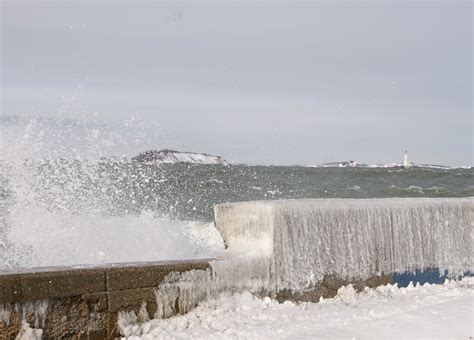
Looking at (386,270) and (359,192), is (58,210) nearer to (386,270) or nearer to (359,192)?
(386,270)

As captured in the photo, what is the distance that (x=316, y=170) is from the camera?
29.1 meters

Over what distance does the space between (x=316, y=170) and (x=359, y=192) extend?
8.36 metres

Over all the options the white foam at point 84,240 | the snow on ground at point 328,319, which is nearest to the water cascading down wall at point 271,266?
the snow on ground at point 328,319

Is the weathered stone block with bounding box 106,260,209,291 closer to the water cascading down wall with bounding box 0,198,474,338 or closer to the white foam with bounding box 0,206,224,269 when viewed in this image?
the water cascading down wall with bounding box 0,198,474,338

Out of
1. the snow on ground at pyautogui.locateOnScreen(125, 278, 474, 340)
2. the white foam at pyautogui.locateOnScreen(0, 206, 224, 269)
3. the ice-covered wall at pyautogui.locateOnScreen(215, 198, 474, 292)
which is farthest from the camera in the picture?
the white foam at pyautogui.locateOnScreen(0, 206, 224, 269)

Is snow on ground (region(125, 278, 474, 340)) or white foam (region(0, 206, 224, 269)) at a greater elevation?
white foam (region(0, 206, 224, 269))

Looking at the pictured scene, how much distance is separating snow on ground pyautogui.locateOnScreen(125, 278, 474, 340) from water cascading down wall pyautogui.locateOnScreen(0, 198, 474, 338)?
121 mm

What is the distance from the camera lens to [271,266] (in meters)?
5.48

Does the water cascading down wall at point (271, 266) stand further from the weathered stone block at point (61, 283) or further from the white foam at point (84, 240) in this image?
the white foam at point (84, 240)

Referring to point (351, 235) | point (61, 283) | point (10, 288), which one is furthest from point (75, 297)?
point (351, 235)

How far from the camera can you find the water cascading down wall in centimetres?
439

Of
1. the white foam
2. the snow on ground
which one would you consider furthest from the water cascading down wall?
the white foam

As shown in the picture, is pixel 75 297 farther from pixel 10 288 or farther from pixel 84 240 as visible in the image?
pixel 84 240

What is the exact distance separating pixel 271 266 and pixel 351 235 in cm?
107
